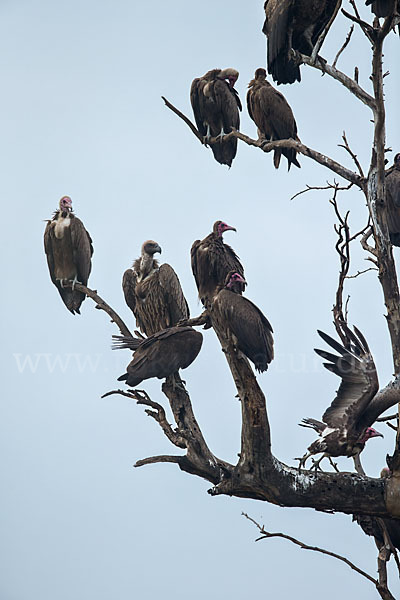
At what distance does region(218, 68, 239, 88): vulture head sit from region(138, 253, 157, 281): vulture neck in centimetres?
298

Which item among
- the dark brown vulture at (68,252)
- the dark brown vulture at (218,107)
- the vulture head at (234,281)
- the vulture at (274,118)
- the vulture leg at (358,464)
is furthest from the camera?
the dark brown vulture at (218,107)

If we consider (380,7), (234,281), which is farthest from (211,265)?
(380,7)

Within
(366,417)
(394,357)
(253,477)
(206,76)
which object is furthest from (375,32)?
(206,76)

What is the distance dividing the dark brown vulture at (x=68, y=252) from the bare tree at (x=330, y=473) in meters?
2.99

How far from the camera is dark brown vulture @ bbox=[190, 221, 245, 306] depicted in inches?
290

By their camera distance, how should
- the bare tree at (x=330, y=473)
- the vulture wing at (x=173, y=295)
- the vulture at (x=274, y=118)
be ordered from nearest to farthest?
the bare tree at (x=330, y=473) < the vulture wing at (x=173, y=295) < the vulture at (x=274, y=118)

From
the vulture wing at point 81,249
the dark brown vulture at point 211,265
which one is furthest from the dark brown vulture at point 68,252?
the dark brown vulture at point 211,265

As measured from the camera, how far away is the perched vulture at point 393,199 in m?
8.57

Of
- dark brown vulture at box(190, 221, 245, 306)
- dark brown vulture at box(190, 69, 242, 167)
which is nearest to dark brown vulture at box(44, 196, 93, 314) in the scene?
dark brown vulture at box(190, 69, 242, 167)

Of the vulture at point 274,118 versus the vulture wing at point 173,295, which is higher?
the vulture at point 274,118

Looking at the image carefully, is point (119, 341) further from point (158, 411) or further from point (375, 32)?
point (375, 32)

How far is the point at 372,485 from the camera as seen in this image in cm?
630

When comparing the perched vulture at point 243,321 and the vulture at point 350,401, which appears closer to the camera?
the vulture at point 350,401

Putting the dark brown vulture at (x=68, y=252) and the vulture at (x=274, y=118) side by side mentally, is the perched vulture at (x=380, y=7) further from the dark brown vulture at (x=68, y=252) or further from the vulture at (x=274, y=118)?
the dark brown vulture at (x=68, y=252)
